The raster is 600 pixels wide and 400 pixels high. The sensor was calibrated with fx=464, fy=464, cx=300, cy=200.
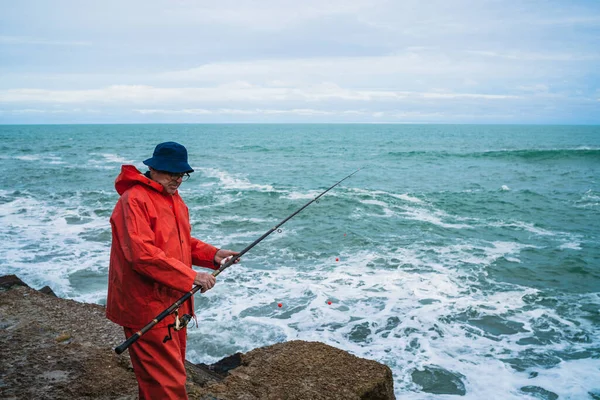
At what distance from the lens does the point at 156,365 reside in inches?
105

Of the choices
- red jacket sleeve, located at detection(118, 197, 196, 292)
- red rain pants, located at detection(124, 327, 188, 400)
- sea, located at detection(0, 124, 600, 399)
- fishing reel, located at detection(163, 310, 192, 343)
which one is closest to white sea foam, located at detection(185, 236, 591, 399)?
sea, located at detection(0, 124, 600, 399)

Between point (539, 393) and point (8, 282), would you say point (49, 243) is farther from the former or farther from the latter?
point (539, 393)

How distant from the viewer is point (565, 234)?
13.2m

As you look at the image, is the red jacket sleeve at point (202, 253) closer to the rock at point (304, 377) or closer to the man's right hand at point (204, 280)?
the man's right hand at point (204, 280)

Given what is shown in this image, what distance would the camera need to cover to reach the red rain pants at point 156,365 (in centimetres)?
266

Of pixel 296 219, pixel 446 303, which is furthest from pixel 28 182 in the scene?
pixel 446 303

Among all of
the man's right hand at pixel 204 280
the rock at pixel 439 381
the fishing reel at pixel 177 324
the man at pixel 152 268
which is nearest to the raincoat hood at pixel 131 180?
the man at pixel 152 268

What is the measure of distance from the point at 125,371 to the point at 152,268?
7.31 feet

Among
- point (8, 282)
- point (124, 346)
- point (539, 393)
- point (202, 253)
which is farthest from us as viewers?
point (8, 282)

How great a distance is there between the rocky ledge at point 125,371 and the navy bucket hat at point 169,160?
6.65ft

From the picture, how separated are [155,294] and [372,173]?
85.0 ft

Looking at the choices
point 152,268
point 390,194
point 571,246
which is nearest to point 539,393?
point 152,268

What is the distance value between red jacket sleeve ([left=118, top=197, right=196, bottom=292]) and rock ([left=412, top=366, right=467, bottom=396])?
4321 mm

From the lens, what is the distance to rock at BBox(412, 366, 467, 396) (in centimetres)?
576
